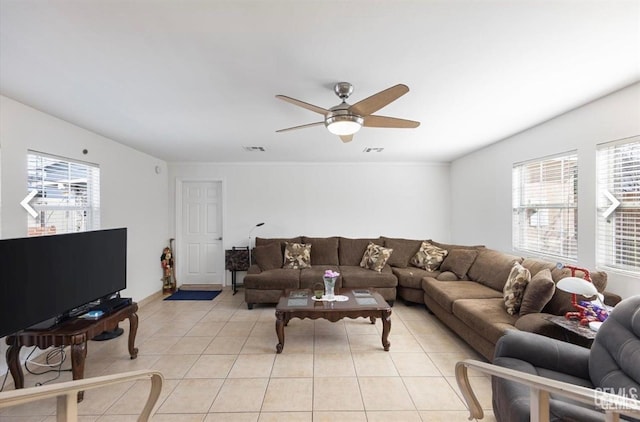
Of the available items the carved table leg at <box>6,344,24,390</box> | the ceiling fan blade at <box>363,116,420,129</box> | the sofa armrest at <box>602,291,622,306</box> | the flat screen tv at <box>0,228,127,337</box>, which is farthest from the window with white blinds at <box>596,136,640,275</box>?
the carved table leg at <box>6,344,24,390</box>

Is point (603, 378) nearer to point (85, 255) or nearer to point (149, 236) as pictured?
point (85, 255)

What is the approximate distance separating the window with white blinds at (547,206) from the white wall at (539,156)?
0.10 meters

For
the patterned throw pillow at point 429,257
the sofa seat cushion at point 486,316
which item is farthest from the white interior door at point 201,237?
the sofa seat cushion at point 486,316

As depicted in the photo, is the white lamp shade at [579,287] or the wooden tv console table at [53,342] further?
the wooden tv console table at [53,342]

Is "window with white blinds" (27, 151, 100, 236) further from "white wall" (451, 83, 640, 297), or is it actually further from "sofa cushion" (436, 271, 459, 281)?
"white wall" (451, 83, 640, 297)

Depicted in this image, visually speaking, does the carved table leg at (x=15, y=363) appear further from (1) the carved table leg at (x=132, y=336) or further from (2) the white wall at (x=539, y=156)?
(2) the white wall at (x=539, y=156)

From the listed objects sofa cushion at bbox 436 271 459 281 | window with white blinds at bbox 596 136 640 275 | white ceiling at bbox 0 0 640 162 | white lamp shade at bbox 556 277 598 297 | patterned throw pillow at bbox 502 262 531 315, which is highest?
white ceiling at bbox 0 0 640 162

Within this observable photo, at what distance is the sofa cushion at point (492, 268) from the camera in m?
3.32

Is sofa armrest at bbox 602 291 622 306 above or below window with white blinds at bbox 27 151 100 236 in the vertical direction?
below

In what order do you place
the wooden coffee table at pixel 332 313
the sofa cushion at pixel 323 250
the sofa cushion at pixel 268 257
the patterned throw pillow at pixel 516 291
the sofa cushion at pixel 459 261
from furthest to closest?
the sofa cushion at pixel 323 250 → the sofa cushion at pixel 268 257 → the sofa cushion at pixel 459 261 → the wooden coffee table at pixel 332 313 → the patterned throw pillow at pixel 516 291

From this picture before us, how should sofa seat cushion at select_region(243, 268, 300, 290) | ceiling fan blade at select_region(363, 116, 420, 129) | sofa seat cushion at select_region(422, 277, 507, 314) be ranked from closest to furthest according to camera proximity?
ceiling fan blade at select_region(363, 116, 420, 129) → sofa seat cushion at select_region(422, 277, 507, 314) → sofa seat cushion at select_region(243, 268, 300, 290)

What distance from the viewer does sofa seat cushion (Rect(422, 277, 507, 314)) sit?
3.19 meters

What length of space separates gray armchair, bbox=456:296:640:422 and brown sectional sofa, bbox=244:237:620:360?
51 centimetres

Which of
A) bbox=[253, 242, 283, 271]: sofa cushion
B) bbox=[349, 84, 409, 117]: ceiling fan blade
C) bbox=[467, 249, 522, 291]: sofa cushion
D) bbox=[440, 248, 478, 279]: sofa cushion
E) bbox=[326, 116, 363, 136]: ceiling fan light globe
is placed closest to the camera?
bbox=[349, 84, 409, 117]: ceiling fan blade
